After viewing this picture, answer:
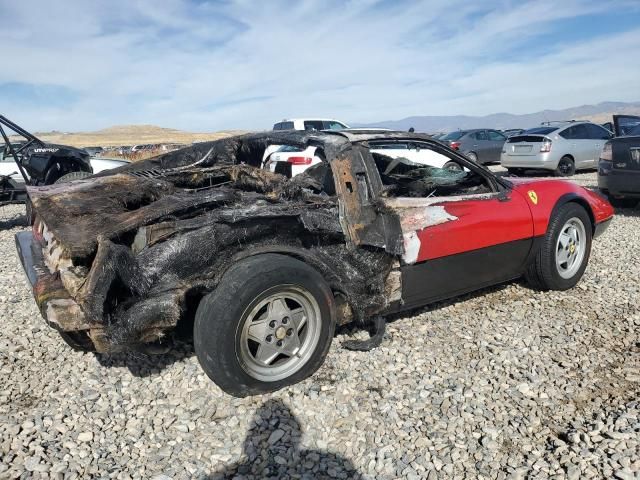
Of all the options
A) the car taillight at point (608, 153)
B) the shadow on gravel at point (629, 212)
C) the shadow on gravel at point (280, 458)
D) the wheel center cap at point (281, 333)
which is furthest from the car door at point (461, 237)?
the shadow on gravel at point (629, 212)

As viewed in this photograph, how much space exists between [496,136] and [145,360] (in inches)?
671

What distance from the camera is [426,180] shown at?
461 cm

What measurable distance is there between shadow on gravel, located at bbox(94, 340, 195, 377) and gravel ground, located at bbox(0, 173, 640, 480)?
0.01 metres

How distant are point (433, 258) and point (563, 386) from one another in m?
1.15

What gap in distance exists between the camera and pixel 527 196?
162 inches

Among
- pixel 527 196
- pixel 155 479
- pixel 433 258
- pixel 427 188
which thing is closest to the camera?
pixel 155 479

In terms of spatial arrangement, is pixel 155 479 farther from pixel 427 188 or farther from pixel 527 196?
pixel 527 196

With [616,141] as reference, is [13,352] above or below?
below

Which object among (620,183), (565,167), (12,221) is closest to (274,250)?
(620,183)

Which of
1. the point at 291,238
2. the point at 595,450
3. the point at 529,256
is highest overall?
the point at 291,238

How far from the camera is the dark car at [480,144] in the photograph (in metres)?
17.2

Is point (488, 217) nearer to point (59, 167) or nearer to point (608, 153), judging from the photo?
point (608, 153)

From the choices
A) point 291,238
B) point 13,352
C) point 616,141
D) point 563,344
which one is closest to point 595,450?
point 563,344

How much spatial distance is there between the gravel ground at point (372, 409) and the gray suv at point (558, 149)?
33.3ft
